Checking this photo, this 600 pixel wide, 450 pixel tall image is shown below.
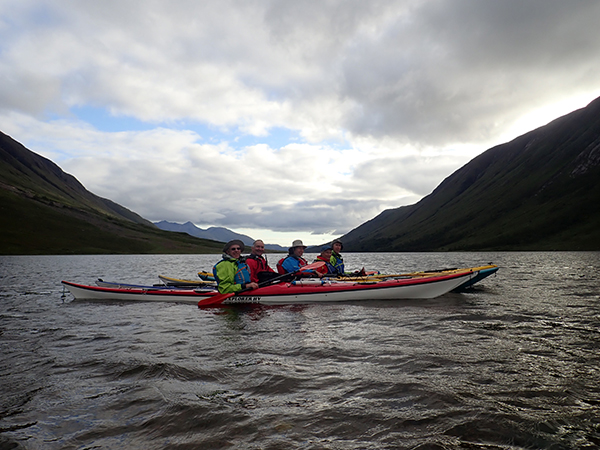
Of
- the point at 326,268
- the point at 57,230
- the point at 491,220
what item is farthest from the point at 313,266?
the point at 491,220

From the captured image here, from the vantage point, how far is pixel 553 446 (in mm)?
4586

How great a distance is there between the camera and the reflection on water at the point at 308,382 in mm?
5023

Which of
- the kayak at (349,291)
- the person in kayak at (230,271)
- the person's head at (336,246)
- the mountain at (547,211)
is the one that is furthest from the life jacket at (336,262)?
the mountain at (547,211)

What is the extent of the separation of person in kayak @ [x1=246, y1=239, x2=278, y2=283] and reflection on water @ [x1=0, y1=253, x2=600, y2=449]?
481 cm

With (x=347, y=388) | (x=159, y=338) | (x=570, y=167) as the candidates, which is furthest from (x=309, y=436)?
(x=570, y=167)

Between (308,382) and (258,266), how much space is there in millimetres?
12380

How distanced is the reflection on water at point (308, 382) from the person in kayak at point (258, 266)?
4.81m

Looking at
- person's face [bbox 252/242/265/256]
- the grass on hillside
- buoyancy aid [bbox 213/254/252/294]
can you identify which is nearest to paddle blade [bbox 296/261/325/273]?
person's face [bbox 252/242/265/256]

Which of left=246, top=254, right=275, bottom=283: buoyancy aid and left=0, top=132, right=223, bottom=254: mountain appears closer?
left=246, top=254, right=275, bottom=283: buoyancy aid

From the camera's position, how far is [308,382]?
7.04 m

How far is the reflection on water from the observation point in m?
5.02

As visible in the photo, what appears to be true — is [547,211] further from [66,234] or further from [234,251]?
[66,234]

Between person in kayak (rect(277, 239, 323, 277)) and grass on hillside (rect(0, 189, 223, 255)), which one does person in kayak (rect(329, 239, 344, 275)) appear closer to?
person in kayak (rect(277, 239, 323, 277))

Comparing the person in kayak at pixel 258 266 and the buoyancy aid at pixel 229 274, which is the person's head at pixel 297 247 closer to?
the person in kayak at pixel 258 266
